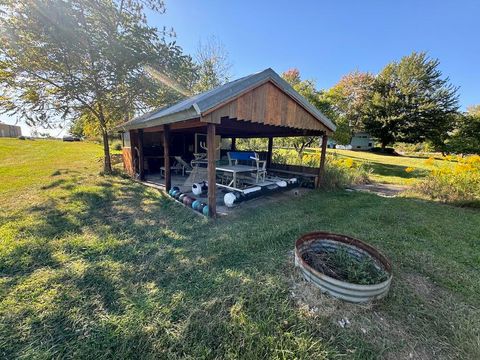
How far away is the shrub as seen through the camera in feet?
18.3

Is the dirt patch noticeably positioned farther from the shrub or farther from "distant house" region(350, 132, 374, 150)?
"distant house" region(350, 132, 374, 150)

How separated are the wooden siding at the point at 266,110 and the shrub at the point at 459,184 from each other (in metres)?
4.29

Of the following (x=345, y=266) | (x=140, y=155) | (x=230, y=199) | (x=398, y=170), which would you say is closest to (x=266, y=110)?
(x=230, y=199)

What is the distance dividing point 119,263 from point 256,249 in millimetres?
1983

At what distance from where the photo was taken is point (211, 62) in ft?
57.1

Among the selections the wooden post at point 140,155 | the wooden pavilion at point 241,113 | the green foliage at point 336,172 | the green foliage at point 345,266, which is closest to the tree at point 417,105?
the green foliage at point 336,172

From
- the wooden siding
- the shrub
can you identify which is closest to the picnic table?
the wooden siding

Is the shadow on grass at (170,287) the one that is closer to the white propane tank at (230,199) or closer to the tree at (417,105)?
the white propane tank at (230,199)

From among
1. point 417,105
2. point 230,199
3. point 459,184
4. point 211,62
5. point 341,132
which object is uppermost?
point 211,62

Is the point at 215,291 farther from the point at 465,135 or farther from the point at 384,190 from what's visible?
the point at 465,135

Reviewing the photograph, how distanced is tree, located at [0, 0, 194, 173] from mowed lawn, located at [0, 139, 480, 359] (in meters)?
5.64

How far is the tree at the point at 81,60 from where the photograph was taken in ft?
20.7

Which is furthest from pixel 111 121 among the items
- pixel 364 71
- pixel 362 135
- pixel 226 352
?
pixel 362 135

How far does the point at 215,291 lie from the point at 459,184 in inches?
297
